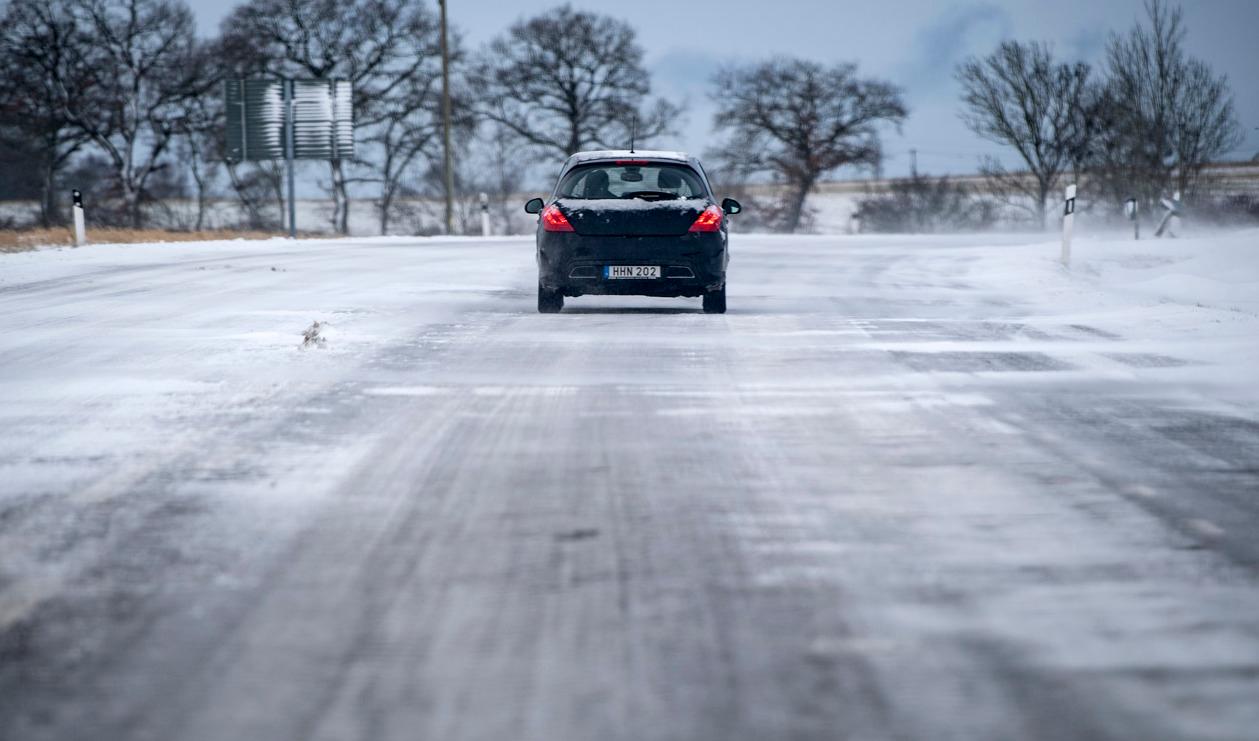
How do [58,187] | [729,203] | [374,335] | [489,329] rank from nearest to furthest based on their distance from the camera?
[374,335], [489,329], [729,203], [58,187]

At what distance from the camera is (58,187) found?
58.4 meters

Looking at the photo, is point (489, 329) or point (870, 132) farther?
point (870, 132)

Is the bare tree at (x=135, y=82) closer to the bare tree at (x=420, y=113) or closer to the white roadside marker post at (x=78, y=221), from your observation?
the bare tree at (x=420, y=113)

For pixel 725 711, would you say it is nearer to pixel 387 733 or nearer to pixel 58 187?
pixel 387 733

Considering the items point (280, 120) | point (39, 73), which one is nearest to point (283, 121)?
point (280, 120)

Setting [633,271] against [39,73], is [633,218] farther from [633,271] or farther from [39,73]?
[39,73]

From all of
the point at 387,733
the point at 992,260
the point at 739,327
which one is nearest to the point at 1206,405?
the point at 739,327

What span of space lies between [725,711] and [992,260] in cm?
2068

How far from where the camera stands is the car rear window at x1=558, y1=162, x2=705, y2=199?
13.4 metres

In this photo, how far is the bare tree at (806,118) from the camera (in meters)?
66.6

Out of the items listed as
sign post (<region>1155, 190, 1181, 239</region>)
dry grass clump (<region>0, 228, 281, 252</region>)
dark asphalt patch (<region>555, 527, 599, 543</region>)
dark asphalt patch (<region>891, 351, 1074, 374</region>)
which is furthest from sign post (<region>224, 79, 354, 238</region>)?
dark asphalt patch (<region>555, 527, 599, 543</region>)

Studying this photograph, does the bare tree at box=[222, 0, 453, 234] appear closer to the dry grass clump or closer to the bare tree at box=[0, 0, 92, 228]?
the bare tree at box=[0, 0, 92, 228]

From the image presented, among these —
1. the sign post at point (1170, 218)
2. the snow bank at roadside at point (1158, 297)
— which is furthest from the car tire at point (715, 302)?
the sign post at point (1170, 218)

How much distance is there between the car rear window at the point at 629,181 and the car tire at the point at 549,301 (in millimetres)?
940
